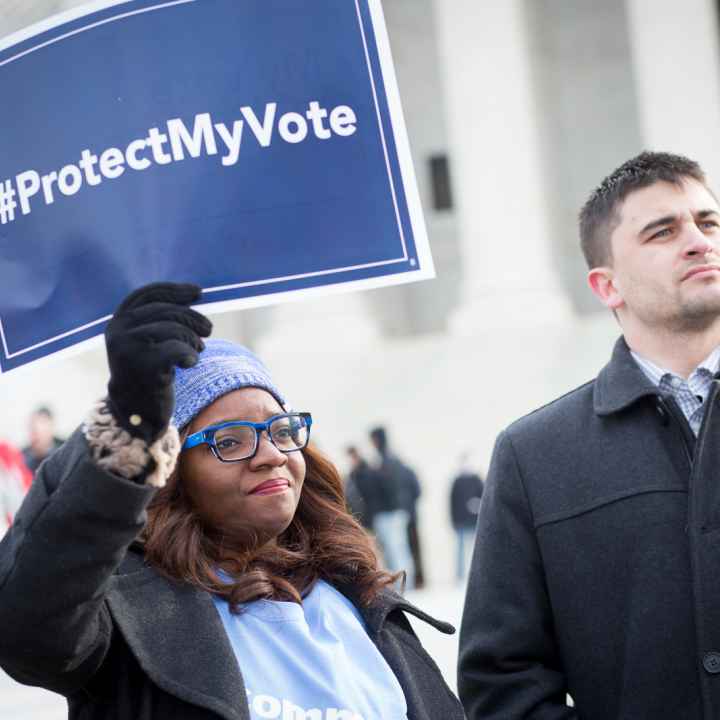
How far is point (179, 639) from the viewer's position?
2.71 meters

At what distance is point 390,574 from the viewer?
122 inches

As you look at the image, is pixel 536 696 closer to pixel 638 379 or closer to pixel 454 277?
pixel 638 379

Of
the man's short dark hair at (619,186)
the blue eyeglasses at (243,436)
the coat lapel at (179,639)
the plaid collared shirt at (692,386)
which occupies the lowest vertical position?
the coat lapel at (179,639)

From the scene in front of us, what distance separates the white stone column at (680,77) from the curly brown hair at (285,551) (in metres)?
17.7

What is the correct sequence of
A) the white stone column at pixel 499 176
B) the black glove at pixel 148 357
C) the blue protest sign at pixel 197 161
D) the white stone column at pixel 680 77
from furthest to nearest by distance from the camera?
the white stone column at pixel 499 176, the white stone column at pixel 680 77, the blue protest sign at pixel 197 161, the black glove at pixel 148 357

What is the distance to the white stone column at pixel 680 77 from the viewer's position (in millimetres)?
20516

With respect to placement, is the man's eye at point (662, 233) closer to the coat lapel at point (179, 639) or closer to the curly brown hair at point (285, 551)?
the curly brown hair at point (285, 551)

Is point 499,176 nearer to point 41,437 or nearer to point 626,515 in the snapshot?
point 41,437

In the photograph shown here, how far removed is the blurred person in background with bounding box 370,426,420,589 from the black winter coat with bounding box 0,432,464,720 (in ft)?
40.4

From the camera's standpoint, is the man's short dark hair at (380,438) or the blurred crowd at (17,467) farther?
the man's short dark hair at (380,438)

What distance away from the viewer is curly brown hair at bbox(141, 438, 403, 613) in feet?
9.35

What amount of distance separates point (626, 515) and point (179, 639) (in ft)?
3.70

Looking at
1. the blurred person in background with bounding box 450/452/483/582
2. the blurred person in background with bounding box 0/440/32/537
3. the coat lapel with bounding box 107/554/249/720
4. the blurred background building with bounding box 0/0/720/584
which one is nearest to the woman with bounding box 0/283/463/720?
the coat lapel with bounding box 107/554/249/720

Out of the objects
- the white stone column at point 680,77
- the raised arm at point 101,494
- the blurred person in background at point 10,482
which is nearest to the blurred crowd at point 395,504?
the blurred person in background at point 10,482
